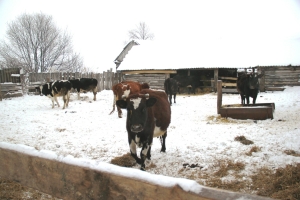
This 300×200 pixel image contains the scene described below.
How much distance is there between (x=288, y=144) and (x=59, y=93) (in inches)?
454

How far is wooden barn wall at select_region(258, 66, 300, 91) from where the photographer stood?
1911cm

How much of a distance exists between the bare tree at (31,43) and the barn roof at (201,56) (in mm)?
11966

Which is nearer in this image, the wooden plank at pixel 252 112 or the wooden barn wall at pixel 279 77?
the wooden plank at pixel 252 112

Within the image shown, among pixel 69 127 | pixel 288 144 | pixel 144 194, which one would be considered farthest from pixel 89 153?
pixel 288 144

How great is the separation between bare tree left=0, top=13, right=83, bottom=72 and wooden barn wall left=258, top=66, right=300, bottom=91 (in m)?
25.7

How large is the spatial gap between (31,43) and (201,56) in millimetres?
21890

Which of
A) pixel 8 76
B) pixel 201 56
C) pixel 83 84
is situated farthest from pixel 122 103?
pixel 201 56

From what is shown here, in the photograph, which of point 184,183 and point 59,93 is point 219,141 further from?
point 59,93

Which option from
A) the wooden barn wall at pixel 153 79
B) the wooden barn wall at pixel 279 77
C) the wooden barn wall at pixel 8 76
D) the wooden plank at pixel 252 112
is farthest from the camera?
the wooden barn wall at pixel 153 79

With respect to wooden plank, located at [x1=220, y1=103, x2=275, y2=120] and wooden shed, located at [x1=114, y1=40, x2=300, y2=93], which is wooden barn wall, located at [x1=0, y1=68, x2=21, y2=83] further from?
wooden plank, located at [x1=220, y1=103, x2=275, y2=120]

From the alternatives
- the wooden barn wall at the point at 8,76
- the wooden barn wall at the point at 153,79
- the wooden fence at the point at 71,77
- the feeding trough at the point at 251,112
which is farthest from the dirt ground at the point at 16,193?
the wooden barn wall at the point at 153,79

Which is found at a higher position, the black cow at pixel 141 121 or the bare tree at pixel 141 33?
the bare tree at pixel 141 33

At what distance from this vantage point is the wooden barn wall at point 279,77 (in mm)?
19109

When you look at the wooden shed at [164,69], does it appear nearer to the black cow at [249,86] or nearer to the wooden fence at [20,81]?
the wooden fence at [20,81]
